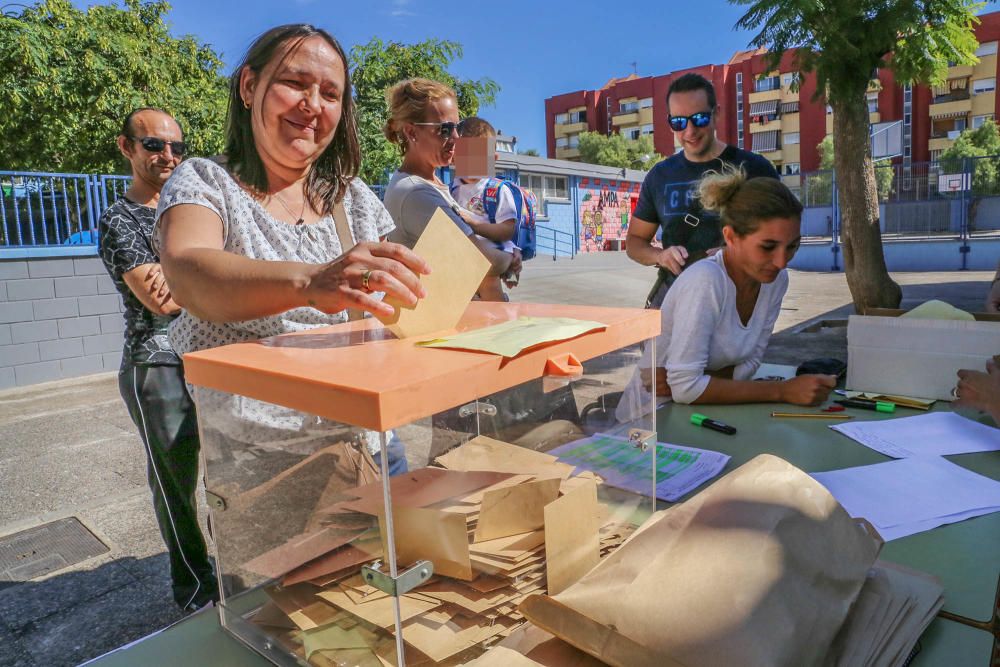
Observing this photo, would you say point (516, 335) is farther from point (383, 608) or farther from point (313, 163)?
point (313, 163)

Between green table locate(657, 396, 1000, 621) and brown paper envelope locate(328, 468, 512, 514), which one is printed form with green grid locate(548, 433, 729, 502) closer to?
brown paper envelope locate(328, 468, 512, 514)

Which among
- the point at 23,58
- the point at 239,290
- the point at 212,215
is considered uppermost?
the point at 23,58

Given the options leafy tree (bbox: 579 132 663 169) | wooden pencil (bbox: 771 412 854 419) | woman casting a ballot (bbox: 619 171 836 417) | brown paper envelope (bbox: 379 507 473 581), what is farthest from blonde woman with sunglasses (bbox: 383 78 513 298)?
leafy tree (bbox: 579 132 663 169)

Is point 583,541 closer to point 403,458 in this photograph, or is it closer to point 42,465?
point 403,458

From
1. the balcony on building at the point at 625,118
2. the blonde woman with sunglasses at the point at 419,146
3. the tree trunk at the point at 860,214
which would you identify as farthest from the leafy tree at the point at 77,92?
the balcony on building at the point at 625,118

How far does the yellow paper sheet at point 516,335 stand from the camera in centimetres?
73

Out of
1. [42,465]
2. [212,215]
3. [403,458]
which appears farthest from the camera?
[42,465]

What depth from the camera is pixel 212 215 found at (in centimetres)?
94

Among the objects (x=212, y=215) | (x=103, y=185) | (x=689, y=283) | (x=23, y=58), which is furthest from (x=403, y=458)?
(x=23, y=58)

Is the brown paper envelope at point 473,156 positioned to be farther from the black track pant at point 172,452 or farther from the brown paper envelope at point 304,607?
the brown paper envelope at point 304,607

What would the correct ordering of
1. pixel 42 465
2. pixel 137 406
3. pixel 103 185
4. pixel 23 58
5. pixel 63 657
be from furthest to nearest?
pixel 23 58 < pixel 103 185 < pixel 42 465 < pixel 63 657 < pixel 137 406

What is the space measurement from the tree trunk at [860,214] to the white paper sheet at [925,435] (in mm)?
4987

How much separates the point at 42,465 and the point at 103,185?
347 cm

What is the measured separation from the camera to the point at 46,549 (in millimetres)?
2953
